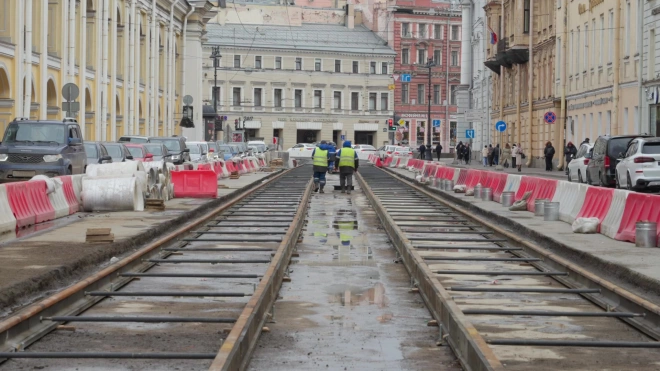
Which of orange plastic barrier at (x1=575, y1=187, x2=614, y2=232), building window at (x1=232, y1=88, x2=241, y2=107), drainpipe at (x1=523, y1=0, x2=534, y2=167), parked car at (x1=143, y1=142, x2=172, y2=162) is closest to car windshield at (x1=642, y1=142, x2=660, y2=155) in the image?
orange plastic barrier at (x1=575, y1=187, x2=614, y2=232)

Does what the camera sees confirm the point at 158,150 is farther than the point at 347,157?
Yes

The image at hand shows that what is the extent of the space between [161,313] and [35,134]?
2187 cm

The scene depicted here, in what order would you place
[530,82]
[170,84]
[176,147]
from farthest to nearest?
[170,84] < [530,82] < [176,147]

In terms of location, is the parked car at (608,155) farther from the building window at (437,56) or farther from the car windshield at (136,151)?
the building window at (437,56)

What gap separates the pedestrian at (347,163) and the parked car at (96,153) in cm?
704

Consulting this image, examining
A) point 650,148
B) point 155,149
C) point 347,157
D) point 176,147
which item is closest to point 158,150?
point 155,149

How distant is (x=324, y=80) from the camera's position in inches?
5007

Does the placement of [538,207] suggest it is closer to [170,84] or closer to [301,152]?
[170,84]

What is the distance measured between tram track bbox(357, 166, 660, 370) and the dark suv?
13556mm

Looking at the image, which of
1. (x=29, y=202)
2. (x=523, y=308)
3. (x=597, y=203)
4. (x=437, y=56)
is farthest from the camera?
(x=437, y=56)

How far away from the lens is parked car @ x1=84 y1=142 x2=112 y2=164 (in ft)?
119

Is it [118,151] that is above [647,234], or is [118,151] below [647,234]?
above

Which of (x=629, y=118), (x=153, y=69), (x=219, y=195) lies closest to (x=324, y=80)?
(x=153, y=69)

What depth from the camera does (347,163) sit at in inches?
1515
